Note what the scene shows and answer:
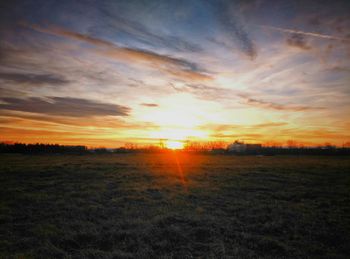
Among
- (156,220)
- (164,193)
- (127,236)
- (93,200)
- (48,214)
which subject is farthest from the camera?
(164,193)

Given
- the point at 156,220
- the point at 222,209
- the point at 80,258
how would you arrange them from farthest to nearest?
1. the point at 222,209
2. the point at 156,220
3. the point at 80,258

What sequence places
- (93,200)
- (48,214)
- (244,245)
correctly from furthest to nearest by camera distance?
1. (93,200)
2. (48,214)
3. (244,245)

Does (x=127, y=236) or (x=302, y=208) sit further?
(x=302, y=208)

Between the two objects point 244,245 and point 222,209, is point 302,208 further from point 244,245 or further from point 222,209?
point 244,245

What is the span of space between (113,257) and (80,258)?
103 cm

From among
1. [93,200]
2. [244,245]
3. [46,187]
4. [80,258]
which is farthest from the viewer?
[46,187]

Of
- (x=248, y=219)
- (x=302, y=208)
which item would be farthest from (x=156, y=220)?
(x=302, y=208)

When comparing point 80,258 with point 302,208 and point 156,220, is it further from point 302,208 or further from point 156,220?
point 302,208

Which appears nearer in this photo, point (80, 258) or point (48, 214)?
point (80, 258)

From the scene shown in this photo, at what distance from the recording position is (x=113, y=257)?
7.52 meters

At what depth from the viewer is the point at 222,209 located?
44.1 feet

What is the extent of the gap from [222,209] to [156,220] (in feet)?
14.2

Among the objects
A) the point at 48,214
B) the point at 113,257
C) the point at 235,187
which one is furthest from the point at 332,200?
the point at 48,214

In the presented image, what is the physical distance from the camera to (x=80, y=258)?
7469 millimetres
